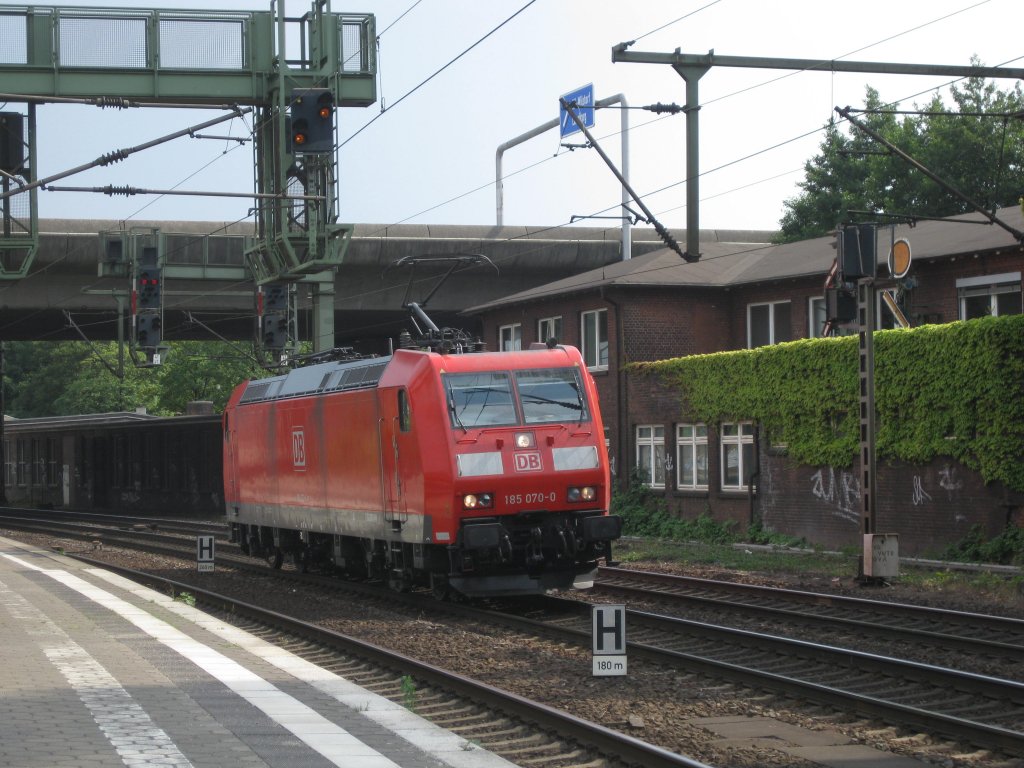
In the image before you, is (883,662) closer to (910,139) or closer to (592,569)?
(592,569)

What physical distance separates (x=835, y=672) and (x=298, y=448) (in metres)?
12.5

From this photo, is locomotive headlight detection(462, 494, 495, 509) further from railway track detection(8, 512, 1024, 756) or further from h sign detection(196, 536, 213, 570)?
h sign detection(196, 536, 213, 570)

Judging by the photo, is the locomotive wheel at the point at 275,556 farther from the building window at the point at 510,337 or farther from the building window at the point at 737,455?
the building window at the point at 510,337

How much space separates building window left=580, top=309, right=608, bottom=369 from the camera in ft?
129

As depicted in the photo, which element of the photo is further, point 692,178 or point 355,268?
point 355,268

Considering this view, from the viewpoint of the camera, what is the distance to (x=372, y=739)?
9.51 meters

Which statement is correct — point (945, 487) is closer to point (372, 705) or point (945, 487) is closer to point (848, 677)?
point (848, 677)

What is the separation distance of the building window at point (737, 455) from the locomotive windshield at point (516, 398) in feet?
45.4

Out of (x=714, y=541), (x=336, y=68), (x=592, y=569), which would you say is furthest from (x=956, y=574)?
(x=336, y=68)

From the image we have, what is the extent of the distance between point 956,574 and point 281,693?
14344 mm

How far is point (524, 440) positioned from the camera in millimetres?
18172

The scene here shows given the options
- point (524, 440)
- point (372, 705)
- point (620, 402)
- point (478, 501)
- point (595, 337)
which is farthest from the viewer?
point (595, 337)

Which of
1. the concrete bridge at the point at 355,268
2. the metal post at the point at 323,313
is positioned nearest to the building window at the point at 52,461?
the concrete bridge at the point at 355,268

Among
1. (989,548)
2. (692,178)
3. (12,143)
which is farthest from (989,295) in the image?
(12,143)
